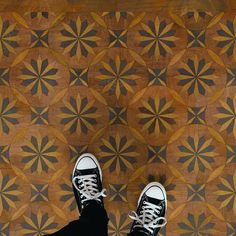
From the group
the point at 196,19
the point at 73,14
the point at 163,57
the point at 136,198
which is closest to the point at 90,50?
the point at 73,14

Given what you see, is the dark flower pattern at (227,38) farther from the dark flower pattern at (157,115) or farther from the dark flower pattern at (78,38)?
the dark flower pattern at (78,38)

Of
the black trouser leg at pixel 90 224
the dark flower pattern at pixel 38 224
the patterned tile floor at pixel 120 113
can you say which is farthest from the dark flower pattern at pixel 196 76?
the dark flower pattern at pixel 38 224

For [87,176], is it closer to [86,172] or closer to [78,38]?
[86,172]

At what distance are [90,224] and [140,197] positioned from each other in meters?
0.23

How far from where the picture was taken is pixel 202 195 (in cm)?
122

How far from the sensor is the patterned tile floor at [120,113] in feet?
3.96

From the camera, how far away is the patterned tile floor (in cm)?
121

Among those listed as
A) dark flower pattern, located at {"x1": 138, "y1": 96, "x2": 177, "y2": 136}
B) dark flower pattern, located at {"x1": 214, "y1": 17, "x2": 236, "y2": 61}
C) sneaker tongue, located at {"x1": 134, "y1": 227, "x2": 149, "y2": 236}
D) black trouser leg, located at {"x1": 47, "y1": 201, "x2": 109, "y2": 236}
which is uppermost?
dark flower pattern, located at {"x1": 214, "y1": 17, "x2": 236, "y2": 61}

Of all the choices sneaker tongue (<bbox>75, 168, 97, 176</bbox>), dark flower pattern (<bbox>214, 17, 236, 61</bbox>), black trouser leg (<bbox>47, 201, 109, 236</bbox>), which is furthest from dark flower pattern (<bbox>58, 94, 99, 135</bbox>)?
dark flower pattern (<bbox>214, 17, 236, 61</bbox>)

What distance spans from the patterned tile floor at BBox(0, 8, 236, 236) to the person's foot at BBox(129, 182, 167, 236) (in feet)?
0.10

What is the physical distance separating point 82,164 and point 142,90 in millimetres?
314

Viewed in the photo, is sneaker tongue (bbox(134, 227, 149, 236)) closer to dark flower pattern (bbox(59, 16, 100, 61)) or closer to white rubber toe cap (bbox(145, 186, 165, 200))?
white rubber toe cap (bbox(145, 186, 165, 200))

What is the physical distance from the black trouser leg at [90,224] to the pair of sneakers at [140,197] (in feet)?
0.17

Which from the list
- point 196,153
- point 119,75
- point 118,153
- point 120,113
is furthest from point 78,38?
point 196,153
